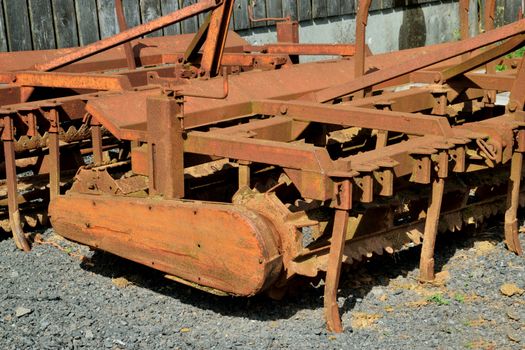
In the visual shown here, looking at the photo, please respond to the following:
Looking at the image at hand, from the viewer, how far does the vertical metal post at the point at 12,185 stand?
5422 millimetres

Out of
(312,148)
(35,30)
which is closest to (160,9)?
(35,30)

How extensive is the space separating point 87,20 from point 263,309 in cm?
523

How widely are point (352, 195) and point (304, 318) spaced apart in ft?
2.41

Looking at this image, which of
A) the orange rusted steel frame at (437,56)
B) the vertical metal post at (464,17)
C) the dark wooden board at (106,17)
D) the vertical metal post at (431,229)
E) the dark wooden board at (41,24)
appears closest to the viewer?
the vertical metal post at (431,229)

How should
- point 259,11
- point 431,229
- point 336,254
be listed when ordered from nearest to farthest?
point 336,254 < point 431,229 < point 259,11

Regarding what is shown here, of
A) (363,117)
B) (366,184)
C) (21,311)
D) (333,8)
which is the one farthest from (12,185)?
(333,8)

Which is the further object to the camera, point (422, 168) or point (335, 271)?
point (422, 168)

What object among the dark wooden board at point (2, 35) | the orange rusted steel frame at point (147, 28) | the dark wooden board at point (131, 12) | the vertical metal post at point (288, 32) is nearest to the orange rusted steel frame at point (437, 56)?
the orange rusted steel frame at point (147, 28)

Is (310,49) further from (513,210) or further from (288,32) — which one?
(513,210)

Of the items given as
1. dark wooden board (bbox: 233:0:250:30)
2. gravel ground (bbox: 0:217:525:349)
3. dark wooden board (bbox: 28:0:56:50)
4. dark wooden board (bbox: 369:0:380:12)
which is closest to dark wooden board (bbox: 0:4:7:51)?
dark wooden board (bbox: 28:0:56:50)

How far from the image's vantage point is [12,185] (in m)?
5.54

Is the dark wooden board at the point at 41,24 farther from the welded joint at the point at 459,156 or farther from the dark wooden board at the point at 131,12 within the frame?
the welded joint at the point at 459,156

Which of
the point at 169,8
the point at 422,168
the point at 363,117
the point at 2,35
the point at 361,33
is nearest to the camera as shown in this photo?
the point at 422,168

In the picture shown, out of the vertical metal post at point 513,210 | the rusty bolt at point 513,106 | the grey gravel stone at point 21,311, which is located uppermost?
the rusty bolt at point 513,106
